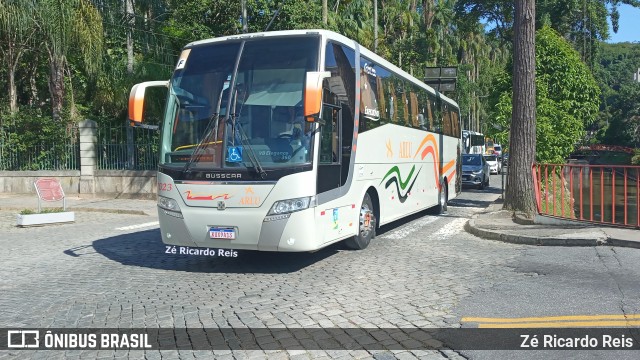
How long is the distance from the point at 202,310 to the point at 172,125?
3.15 meters

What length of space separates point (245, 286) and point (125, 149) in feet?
47.9

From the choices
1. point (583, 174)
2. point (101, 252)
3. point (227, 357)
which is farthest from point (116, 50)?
point (227, 357)

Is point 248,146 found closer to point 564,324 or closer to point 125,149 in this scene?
point 564,324

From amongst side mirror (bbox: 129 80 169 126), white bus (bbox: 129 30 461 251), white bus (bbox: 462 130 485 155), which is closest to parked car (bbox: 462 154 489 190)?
white bus (bbox: 462 130 485 155)

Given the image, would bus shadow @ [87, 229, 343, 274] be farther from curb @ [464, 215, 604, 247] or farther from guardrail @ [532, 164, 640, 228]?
guardrail @ [532, 164, 640, 228]

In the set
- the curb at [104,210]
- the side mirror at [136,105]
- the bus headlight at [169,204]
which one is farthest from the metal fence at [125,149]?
the bus headlight at [169,204]

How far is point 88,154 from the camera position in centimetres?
2081

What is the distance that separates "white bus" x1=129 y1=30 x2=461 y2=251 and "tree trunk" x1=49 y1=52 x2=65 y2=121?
13.4 m

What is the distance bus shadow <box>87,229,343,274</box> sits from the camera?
8.83m

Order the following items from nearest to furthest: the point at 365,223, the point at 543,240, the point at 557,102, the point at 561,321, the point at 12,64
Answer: the point at 561,321, the point at 365,223, the point at 543,240, the point at 557,102, the point at 12,64

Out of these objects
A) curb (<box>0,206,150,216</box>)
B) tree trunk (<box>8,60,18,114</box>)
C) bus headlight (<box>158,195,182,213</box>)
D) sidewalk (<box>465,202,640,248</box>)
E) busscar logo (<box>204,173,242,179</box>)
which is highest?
tree trunk (<box>8,60,18,114</box>)

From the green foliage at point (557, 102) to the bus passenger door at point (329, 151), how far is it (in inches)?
445

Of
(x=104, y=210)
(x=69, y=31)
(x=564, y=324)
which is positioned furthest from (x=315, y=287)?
(x=69, y=31)

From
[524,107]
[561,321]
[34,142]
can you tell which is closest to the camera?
[561,321]
